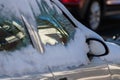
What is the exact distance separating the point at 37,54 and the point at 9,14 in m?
0.31

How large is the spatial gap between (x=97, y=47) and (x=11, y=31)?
94cm

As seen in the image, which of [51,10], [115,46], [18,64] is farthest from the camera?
[115,46]

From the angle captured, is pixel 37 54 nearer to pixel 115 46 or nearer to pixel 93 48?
pixel 93 48

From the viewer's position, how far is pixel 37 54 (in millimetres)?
3562

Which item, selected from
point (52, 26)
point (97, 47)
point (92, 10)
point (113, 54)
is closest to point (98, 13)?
point (92, 10)

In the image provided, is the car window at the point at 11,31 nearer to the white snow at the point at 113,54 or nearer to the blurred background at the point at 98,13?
the white snow at the point at 113,54

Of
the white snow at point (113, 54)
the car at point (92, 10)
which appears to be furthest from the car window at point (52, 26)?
the car at point (92, 10)

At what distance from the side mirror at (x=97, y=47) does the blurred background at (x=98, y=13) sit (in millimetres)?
7522

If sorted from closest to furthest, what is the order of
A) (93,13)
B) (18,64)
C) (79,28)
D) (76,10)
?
(18,64) → (79,28) → (76,10) → (93,13)

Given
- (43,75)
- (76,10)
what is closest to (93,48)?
(43,75)

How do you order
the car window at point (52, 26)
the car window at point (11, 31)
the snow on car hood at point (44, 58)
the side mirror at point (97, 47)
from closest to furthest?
the snow on car hood at point (44, 58)
the car window at point (11, 31)
the car window at point (52, 26)
the side mirror at point (97, 47)

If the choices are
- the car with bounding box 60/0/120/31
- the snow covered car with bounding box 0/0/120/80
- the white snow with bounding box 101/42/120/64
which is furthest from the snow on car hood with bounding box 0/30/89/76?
the car with bounding box 60/0/120/31

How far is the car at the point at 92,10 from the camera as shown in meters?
12.0

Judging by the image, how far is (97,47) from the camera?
4.22m
